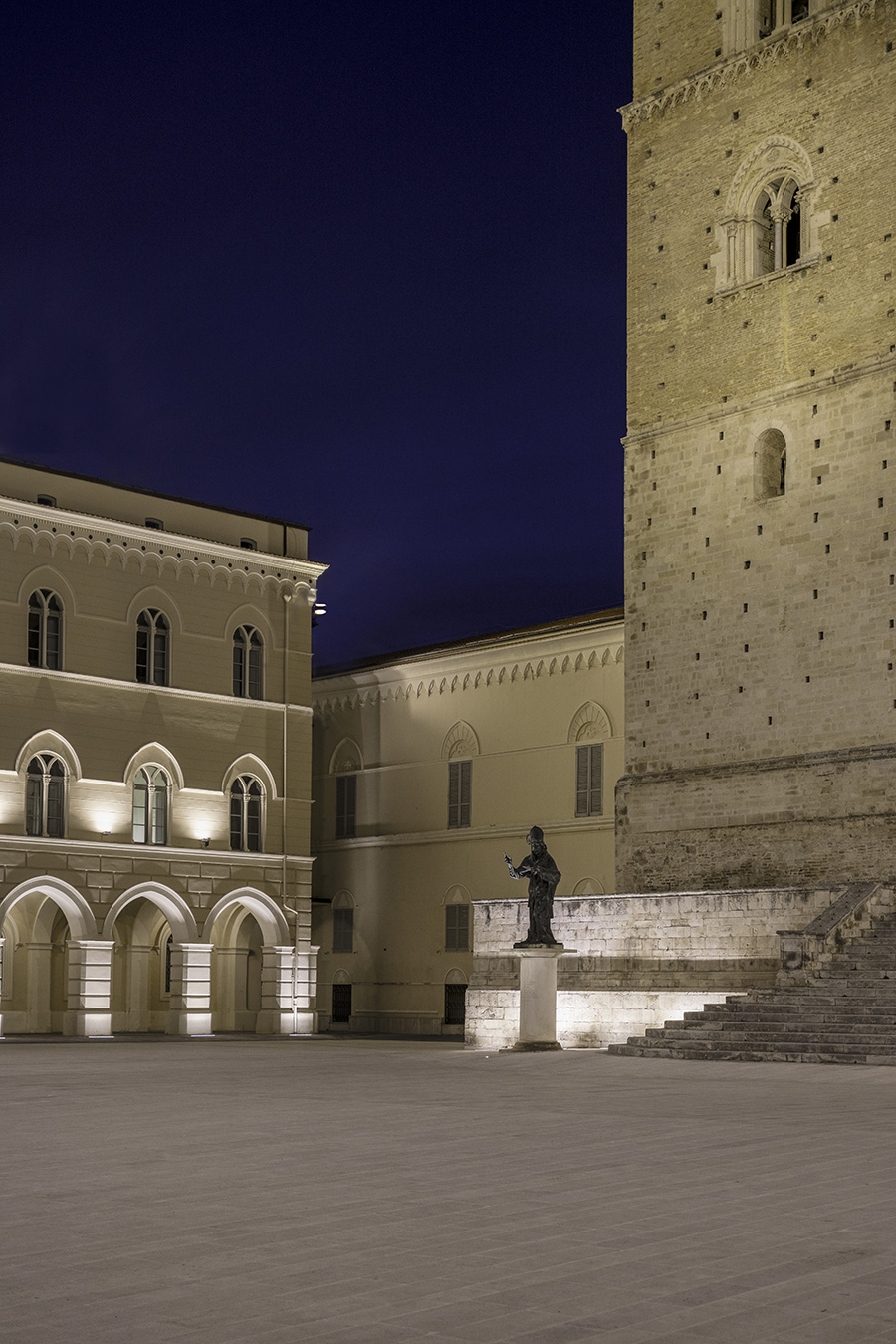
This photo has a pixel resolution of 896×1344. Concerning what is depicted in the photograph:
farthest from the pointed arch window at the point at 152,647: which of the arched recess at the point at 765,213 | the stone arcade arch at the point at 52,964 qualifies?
the arched recess at the point at 765,213

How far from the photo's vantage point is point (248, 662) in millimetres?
37719

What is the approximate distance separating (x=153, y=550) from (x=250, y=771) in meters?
5.33

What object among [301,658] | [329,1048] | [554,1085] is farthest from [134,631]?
[554,1085]

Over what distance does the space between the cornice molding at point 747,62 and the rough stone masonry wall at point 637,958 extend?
49.2ft

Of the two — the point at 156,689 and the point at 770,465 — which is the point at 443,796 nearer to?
the point at 156,689

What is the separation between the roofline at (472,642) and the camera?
36.5 m

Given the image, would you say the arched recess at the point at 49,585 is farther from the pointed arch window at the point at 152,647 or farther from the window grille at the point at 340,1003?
the window grille at the point at 340,1003

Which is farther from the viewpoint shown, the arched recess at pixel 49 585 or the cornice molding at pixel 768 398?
the arched recess at pixel 49 585

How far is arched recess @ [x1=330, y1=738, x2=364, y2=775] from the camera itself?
137ft

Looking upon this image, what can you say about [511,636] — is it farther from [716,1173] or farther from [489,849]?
[716,1173]

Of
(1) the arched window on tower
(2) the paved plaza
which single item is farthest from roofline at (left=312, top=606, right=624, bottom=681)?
(2) the paved plaza

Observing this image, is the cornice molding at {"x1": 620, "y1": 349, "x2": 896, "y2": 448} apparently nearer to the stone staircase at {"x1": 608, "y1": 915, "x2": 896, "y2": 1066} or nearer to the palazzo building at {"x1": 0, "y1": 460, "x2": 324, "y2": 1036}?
the stone staircase at {"x1": 608, "y1": 915, "x2": 896, "y2": 1066}

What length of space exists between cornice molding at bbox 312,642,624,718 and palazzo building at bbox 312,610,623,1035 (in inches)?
1.5

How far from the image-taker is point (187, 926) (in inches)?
1404
